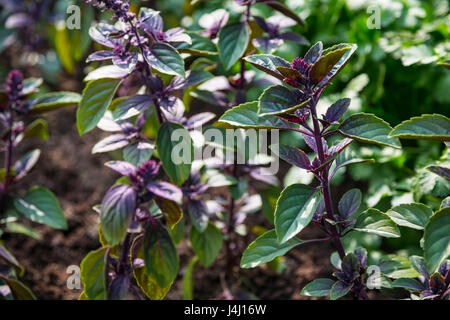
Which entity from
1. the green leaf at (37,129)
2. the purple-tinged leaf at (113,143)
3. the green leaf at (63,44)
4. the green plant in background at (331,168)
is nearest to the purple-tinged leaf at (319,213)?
the green plant in background at (331,168)

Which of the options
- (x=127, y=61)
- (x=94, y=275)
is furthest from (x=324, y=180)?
(x=94, y=275)

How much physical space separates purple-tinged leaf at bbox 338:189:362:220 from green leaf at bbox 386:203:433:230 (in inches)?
3.2

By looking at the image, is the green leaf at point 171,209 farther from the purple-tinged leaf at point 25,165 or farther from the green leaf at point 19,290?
the purple-tinged leaf at point 25,165

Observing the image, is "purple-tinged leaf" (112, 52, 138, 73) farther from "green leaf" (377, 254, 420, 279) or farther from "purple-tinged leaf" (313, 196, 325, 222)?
"green leaf" (377, 254, 420, 279)

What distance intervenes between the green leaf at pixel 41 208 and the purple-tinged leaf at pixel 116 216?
386 millimetres

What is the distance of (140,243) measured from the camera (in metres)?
1.42

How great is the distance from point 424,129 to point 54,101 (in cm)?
110

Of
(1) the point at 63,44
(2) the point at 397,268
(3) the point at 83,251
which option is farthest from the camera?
(1) the point at 63,44

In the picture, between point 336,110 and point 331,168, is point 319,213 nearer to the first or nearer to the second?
point 331,168

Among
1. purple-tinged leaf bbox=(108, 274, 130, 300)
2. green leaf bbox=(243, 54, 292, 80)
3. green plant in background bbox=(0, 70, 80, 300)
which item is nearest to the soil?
green plant in background bbox=(0, 70, 80, 300)

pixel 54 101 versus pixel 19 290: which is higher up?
pixel 54 101

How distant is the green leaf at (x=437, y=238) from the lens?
41.1 inches

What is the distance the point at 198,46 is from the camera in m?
1.41

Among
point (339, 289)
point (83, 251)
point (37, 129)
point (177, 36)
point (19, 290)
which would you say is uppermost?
point (177, 36)
